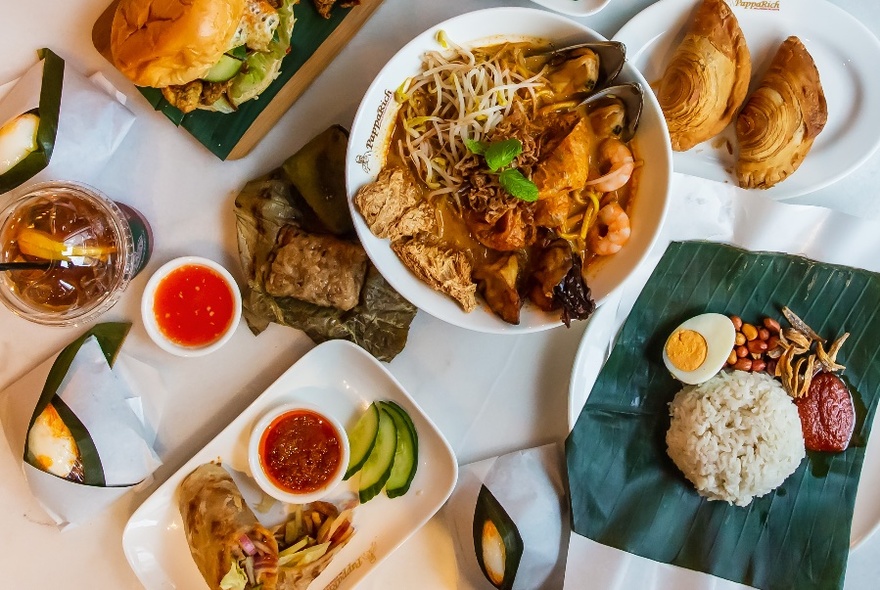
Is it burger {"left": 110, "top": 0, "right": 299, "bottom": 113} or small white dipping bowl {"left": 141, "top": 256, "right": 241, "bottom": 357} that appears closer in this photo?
burger {"left": 110, "top": 0, "right": 299, "bottom": 113}

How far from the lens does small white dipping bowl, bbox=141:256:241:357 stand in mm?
2383

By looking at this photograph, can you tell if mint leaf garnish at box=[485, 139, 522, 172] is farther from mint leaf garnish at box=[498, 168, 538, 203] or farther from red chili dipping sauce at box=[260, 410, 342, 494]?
red chili dipping sauce at box=[260, 410, 342, 494]

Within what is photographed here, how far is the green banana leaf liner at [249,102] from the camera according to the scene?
2359 millimetres

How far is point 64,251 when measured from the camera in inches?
90.4

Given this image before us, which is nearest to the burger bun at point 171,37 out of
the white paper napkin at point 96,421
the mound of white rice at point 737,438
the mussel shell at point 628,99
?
the white paper napkin at point 96,421

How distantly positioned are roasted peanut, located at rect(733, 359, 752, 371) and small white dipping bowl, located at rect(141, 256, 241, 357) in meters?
2.04

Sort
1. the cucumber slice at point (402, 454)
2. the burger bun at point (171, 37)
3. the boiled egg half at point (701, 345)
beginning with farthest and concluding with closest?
the cucumber slice at point (402, 454), the boiled egg half at point (701, 345), the burger bun at point (171, 37)

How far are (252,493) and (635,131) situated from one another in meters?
2.09

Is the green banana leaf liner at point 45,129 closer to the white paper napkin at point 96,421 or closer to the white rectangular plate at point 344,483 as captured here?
the white paper napkin at point 96,421

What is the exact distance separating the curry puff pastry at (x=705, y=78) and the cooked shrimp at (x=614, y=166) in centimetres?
29

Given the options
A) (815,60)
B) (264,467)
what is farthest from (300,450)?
(815,60)

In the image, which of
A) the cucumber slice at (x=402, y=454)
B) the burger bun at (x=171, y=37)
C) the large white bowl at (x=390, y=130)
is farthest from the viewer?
the cucumber slice at (x=402, y=454)

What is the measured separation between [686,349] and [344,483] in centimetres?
152

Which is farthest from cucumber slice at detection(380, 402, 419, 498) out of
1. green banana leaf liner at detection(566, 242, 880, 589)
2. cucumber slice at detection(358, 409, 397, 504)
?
green banana leaf liner at detection(566, 242, 880, 589)
